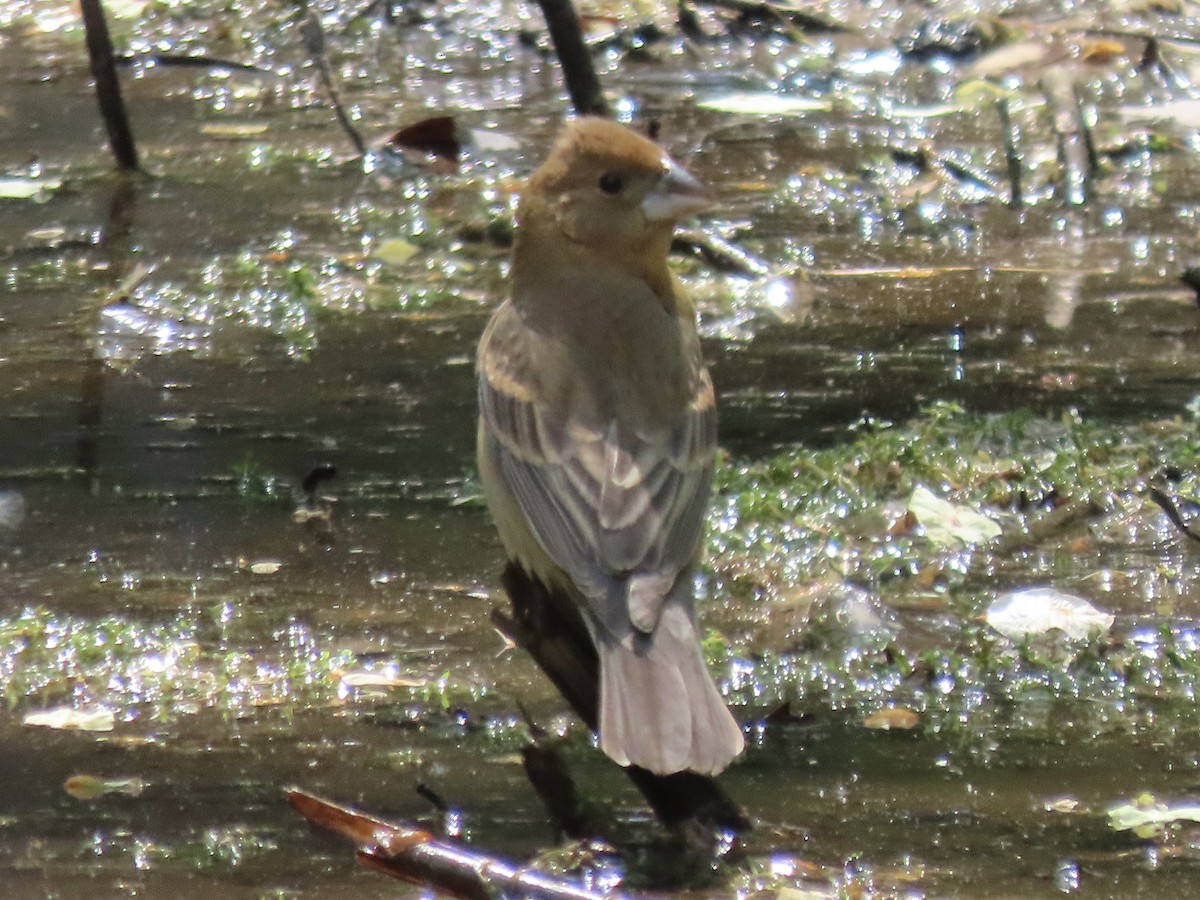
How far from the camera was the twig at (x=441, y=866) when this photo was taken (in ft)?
11.1

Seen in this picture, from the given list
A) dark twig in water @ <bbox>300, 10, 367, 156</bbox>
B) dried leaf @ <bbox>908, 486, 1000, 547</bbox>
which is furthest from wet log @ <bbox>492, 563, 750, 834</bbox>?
dark twig in water @ <bbox>300, 10, 367, 156</bbox>

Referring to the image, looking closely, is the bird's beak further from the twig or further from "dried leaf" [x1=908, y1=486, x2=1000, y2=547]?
the twig

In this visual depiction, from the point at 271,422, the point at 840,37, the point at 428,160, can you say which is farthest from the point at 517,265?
the point at 840,37

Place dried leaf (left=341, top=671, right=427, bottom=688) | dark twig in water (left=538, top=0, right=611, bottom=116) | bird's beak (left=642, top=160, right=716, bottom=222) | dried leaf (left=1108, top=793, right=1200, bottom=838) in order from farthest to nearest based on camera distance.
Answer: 1. dark twig in water (left=538, top=0, right=611, bottom=116)
2. bird's beak (left=642, top=160, right=716, bottom=222)
3. dried leaf (left=341, top=671, right=427, bottom=688)
4. dried leaf (left=1108, top=793, right=1200, bottom=838)

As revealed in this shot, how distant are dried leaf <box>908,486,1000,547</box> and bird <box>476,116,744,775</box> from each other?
31.3 inches

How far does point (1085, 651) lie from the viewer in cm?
484

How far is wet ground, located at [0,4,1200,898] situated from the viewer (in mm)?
4137

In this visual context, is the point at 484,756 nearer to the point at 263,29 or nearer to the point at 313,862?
the point at 313,862

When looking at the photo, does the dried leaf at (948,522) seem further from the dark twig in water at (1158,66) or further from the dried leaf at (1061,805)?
the dark twig in water at (1158,66)

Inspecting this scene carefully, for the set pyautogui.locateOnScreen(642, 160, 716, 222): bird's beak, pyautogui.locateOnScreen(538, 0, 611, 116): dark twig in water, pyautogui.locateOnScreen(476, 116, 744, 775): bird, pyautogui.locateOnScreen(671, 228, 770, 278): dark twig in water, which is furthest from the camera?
pyautogui.locateOnScreen(671, 228, 770, 278): dark twig in water

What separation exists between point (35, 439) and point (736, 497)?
2.02 meters

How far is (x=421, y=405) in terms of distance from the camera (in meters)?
6.39

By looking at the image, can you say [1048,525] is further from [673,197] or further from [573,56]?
[573,56]

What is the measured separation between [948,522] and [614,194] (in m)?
1.21
